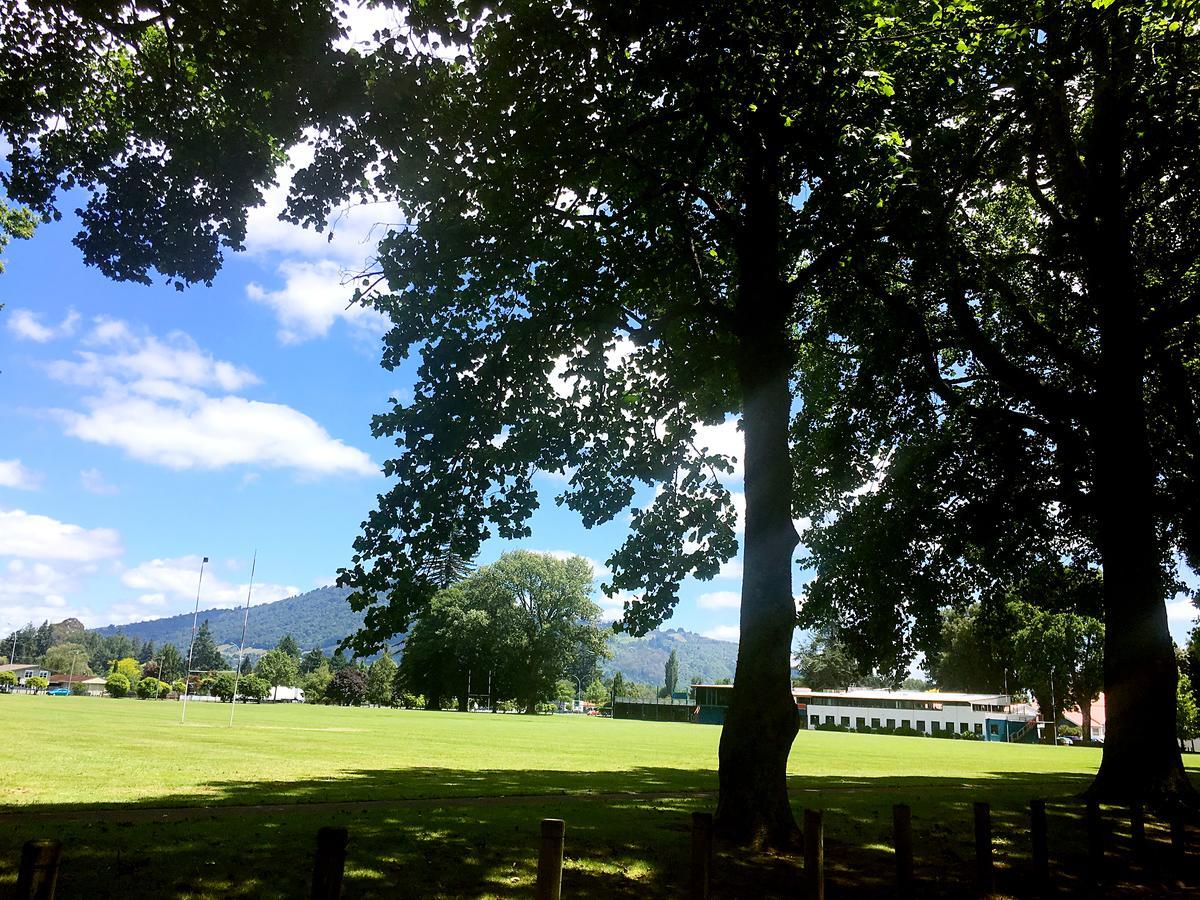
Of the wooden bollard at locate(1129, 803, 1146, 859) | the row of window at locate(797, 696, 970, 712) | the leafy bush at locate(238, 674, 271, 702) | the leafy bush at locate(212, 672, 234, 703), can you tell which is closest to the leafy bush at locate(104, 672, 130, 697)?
the leafy bush at locate(212, 672, 234, 703)

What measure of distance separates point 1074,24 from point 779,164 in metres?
6.23

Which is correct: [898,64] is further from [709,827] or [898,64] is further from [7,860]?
[7,860]

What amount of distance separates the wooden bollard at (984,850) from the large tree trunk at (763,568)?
3766mm

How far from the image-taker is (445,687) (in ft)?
319

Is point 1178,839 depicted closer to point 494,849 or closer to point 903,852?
point 903,852

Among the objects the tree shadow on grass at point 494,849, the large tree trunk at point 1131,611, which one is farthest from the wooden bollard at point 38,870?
the large tree trunk at point 1131,611

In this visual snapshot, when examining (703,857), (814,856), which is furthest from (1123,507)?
(703,857)

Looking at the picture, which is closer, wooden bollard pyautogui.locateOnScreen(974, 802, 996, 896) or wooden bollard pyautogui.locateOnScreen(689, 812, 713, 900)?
wooden bollard pyautogui.locateOnScreen(689, 812, 713, 900)

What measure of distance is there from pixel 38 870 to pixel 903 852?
6507 millimetres

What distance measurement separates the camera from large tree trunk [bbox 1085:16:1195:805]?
16.0 m

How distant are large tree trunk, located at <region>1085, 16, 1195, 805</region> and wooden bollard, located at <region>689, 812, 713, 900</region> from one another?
14.5 metres

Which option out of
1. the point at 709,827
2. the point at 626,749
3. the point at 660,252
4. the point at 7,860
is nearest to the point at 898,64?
the point at 660,252

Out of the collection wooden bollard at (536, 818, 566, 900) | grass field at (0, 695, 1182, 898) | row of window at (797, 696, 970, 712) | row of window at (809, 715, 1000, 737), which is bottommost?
row of window at (809, 715, 1000, 737)

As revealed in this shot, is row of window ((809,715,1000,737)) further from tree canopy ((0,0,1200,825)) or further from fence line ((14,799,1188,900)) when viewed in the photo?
fence line ((14,799,1188,900))
